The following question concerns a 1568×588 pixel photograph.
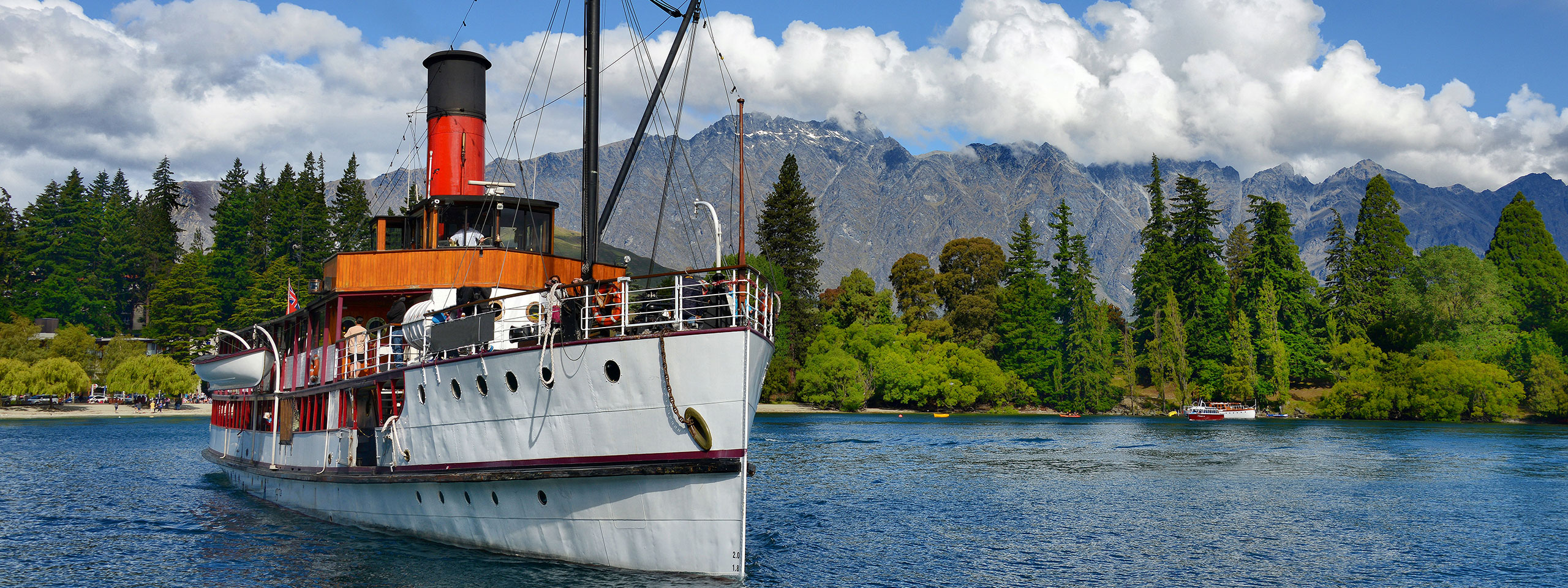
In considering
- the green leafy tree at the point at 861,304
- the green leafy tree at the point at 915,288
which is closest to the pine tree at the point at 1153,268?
the green leafy tree at the point at 915,288

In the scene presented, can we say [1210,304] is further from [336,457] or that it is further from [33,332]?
[33,332]

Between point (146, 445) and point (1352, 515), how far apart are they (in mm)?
52441

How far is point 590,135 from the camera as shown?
2055cm

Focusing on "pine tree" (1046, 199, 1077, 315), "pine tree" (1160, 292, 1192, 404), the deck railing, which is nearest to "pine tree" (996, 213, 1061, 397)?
"pine tree" (1046, 199, 1077, 315)

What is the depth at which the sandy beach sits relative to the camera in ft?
243

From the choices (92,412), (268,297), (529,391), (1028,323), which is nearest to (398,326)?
(529,391)

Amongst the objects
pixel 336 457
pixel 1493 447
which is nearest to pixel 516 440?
pixel 336 457

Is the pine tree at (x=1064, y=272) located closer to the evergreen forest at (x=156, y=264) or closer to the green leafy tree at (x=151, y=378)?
the evergreen forest at (x=156, y=264)

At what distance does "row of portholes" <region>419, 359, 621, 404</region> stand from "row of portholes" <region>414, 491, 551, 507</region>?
1730 millimetres

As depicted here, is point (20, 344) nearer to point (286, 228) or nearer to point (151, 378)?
point (151, 378)

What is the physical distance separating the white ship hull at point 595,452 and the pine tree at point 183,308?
8199cm

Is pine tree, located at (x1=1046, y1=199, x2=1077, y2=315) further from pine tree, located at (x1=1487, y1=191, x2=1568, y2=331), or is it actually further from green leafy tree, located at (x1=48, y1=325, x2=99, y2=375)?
green leafy tree, located at (x1=48, y1=325, x2=99, y2=375)

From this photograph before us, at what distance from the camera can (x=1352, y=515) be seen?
27.8 metres

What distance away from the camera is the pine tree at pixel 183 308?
295ft
